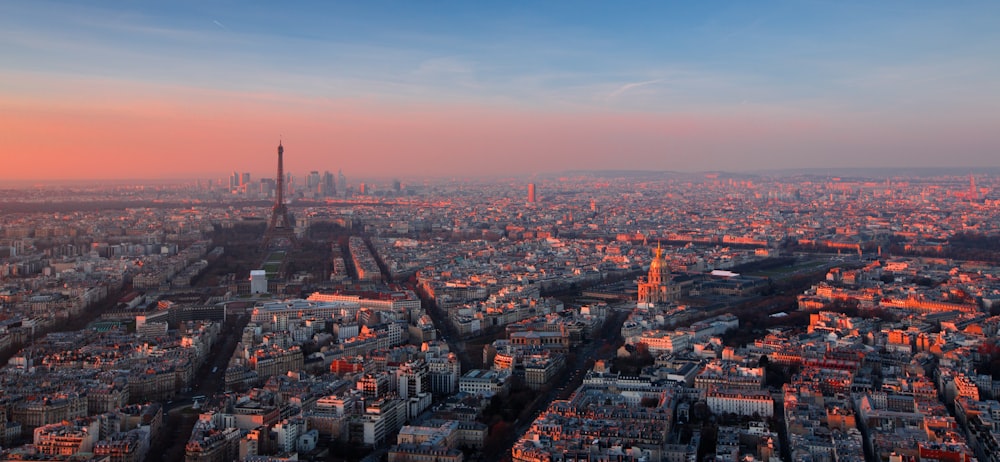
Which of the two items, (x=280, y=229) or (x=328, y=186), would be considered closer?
(x=280, y=229)

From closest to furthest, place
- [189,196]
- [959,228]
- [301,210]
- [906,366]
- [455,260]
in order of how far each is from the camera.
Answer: [906,366] < [455,260] < [959,228] < [301,210] < [189,196]

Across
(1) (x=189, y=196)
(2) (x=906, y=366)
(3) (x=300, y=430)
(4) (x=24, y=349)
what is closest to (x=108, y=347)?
(4) (x=24, y=349)

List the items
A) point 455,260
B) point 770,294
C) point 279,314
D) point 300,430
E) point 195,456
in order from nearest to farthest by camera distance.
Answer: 1. point 195,456
2. point 300,430
3. point 279,314
4. point 770,294
5. point 455,260

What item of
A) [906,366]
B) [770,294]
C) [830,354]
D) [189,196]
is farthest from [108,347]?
[189,196]

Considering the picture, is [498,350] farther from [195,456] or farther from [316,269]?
[316,269]

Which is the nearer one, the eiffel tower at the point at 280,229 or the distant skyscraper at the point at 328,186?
the eiffel tower at the point at 280,229

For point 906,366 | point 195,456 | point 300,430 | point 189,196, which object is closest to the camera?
point 195,456

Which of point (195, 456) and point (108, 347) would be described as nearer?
point (195, 456)

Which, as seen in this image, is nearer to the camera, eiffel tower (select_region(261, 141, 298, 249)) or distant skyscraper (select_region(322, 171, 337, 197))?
eiffel tower (select_region(261, 141, 298, 249))

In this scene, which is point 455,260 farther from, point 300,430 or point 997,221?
point 997,221
